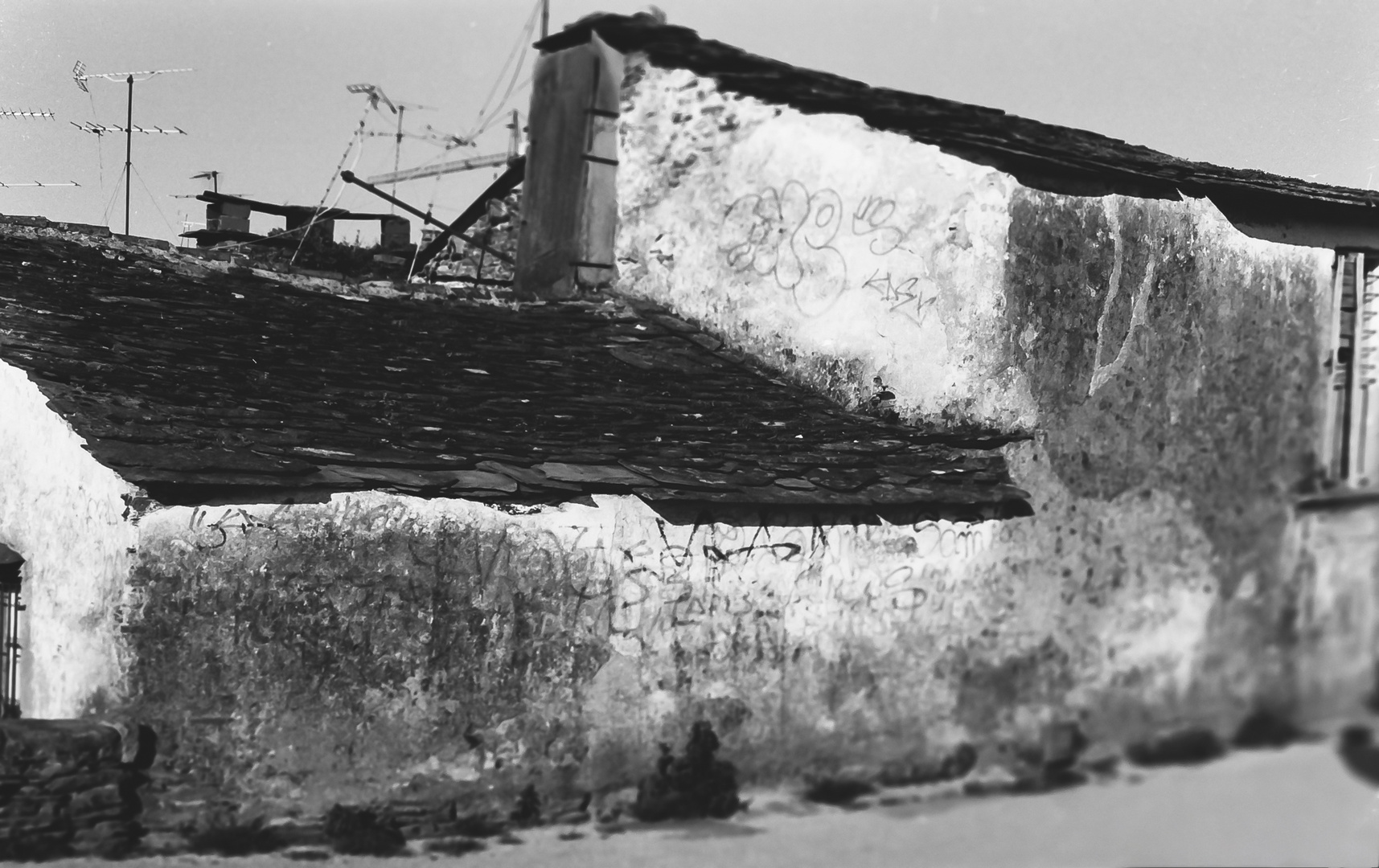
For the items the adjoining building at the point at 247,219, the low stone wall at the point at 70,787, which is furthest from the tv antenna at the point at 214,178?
the low stone wall at the point at 70,787

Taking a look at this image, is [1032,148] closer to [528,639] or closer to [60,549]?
[528,639]

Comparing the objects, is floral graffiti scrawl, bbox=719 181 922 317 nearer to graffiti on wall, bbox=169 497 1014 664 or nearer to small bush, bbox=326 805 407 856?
graffiti on wall, bbox=169 497 1014 664

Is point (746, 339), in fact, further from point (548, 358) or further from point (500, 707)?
point (500, 707)

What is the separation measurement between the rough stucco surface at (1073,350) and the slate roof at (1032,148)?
0.12 meters

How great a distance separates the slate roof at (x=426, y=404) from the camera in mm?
6191

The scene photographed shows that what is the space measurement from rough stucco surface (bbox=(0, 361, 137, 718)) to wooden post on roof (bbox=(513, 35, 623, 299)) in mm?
4522

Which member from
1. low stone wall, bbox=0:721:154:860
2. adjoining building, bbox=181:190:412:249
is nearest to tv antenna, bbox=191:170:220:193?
adjoining building, bbox=181:190:412:249

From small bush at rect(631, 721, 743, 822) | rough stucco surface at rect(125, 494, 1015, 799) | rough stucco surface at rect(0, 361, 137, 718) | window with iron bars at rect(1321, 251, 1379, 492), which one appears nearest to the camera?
rough stucco surface at rect(0, 361, 137, 718)

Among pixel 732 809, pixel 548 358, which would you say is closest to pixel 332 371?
→ pixel 548 358

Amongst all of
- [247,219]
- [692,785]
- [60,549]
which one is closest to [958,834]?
[692,785]

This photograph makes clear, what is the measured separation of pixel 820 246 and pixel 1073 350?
210 cm

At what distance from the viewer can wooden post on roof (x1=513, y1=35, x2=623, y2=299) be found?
10.1 meters

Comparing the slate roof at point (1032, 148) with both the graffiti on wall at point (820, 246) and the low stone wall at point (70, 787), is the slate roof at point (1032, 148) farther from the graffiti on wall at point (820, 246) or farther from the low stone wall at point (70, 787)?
the low stone wall at point (70, 787)

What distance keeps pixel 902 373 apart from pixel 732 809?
3518 mm
